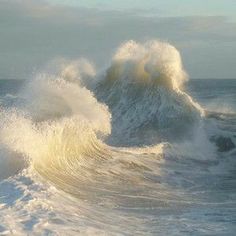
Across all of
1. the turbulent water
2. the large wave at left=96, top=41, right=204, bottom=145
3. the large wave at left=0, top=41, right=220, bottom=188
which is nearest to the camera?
the turbulent water

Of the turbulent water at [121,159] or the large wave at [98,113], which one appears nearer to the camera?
the turbulent water at [121,159]

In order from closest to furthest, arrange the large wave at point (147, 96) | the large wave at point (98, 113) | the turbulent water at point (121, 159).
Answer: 1. the turbulent water at point (121, 159)
2. the large wave at point (98, 113)
3. the large wave at point (147, 96)

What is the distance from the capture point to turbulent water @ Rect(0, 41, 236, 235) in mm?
8672

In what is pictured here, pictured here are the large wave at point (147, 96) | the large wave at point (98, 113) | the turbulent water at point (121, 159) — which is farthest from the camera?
the large wave at point (147, 96)

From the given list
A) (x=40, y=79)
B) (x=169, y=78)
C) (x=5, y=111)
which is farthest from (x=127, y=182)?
(x=169, y=78)

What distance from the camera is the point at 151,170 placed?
1474cm

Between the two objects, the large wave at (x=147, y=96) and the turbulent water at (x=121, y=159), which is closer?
the turbulent water at (x=121, y=159)

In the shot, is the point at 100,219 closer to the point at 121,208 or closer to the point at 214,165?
the point at 121,208

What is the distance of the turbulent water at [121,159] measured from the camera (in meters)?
8.67

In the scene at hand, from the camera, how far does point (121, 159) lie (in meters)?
→ 15.2

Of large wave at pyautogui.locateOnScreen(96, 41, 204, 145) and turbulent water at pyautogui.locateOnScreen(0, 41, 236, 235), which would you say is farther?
large wave at pyautogui.locateOnScreen(96, 41, 204, 145)

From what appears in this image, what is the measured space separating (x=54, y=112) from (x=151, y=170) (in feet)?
9.51

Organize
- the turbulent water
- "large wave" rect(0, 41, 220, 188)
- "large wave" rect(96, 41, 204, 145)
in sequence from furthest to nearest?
"large wave" rect(96, 41, 204, 145)
"large wave" rect(0, 41, 220, 188)
the turbulent water

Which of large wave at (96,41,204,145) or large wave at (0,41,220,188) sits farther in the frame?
large wave at (96,41,204,145)
